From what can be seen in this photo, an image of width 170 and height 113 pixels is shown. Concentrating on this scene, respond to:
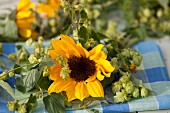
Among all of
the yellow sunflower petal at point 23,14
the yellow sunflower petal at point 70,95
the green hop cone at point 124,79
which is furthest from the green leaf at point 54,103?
the yellow sunflower petal at point 23,14

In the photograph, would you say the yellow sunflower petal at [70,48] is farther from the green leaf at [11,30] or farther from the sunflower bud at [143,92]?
the green leaf at [11,30]

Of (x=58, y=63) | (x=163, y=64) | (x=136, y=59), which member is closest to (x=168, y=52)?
(x=163, y=64)

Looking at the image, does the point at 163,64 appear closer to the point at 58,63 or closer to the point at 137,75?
the point at 137,75

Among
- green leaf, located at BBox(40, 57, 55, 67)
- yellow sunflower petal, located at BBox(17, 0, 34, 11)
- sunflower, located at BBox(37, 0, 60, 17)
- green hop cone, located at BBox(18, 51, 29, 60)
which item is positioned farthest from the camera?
sunflower, located at BBox(37, 0, 60, 17)

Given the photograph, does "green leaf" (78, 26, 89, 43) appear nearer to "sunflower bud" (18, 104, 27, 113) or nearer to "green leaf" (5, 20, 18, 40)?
"sunflower bud" (18, 104, 27, 113)

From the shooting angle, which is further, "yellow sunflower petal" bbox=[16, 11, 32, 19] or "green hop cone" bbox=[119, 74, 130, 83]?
"yellow sunflower petal" bbox=[16, 11, 32, 19]

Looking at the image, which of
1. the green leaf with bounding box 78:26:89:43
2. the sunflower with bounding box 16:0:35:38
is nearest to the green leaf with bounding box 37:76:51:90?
the green leaf with bounding box 78:26:89:43
